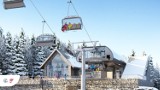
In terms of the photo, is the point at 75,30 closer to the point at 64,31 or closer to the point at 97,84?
the point at 64,31

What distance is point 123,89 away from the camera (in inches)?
1045

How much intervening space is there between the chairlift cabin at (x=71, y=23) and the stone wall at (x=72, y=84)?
8.80m

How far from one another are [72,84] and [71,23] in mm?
9962

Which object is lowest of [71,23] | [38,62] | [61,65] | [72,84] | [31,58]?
[72,84]

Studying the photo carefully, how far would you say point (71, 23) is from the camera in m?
20.0

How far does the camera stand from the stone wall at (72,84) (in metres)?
26.5

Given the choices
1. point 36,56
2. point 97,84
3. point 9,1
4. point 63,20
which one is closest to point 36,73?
point 36,56

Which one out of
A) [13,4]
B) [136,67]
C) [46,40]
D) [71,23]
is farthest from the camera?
[136,67]

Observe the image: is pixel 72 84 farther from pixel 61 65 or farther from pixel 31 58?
pixel 31 58

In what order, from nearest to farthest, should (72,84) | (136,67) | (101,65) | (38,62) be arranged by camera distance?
(72,84)
(101,65)
(136,67)
(38,62)

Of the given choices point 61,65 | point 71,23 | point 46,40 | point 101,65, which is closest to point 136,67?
point 101,65

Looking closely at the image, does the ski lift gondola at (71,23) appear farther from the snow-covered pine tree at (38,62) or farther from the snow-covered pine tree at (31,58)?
the snow-covered pine tree at (31,58)

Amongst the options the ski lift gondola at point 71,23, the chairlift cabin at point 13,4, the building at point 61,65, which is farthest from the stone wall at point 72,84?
the chairlift cabin at point 13,4

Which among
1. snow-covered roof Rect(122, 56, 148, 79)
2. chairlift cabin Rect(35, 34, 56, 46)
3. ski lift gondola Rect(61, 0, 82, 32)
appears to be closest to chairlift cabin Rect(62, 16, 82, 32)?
ski lift gondola Rect(61, 0, 82, 32)
